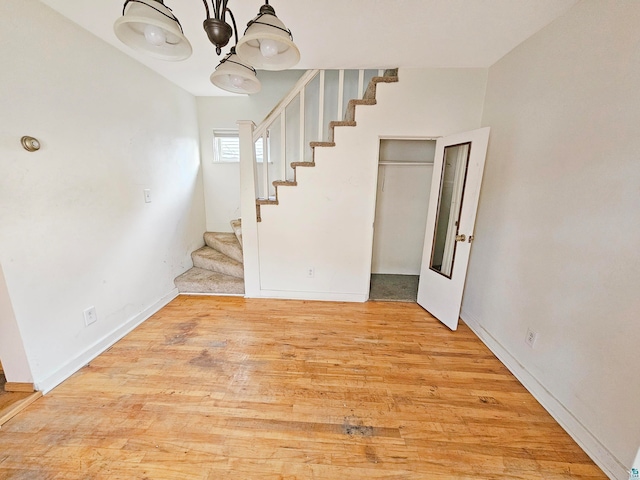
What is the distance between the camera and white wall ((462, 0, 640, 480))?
A: 49.4 inches

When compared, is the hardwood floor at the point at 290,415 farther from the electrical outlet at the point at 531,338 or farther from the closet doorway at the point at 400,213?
the closet doorway at the point at 400,213

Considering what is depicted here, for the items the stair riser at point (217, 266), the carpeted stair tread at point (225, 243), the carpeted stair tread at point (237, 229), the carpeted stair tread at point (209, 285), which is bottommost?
the carpeted stair tread at point (209, 285)

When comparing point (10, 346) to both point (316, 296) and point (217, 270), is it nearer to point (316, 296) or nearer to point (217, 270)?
point (217, 270)

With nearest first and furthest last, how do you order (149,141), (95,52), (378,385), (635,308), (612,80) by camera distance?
(635,308)
(612,80)
(378,385)
(95,52)
(149,141)

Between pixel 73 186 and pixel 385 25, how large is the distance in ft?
8.36

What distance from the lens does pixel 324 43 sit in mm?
2064

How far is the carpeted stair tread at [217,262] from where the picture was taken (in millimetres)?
3223

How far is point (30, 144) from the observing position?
153 centimetres

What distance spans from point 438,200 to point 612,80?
4.67ft

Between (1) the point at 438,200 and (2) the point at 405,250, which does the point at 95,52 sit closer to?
(1) the point at 438,200

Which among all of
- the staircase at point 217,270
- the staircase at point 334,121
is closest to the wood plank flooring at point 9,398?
the staircase at point 217,270

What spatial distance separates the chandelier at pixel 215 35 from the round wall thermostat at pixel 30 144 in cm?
110

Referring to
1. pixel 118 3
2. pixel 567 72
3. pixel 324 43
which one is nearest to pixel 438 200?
pixel 567 72

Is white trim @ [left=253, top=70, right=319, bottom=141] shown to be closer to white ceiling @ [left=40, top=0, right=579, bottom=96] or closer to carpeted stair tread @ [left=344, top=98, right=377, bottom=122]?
white ceiling @ [left=40, top=0, right=579, bottom=96]
